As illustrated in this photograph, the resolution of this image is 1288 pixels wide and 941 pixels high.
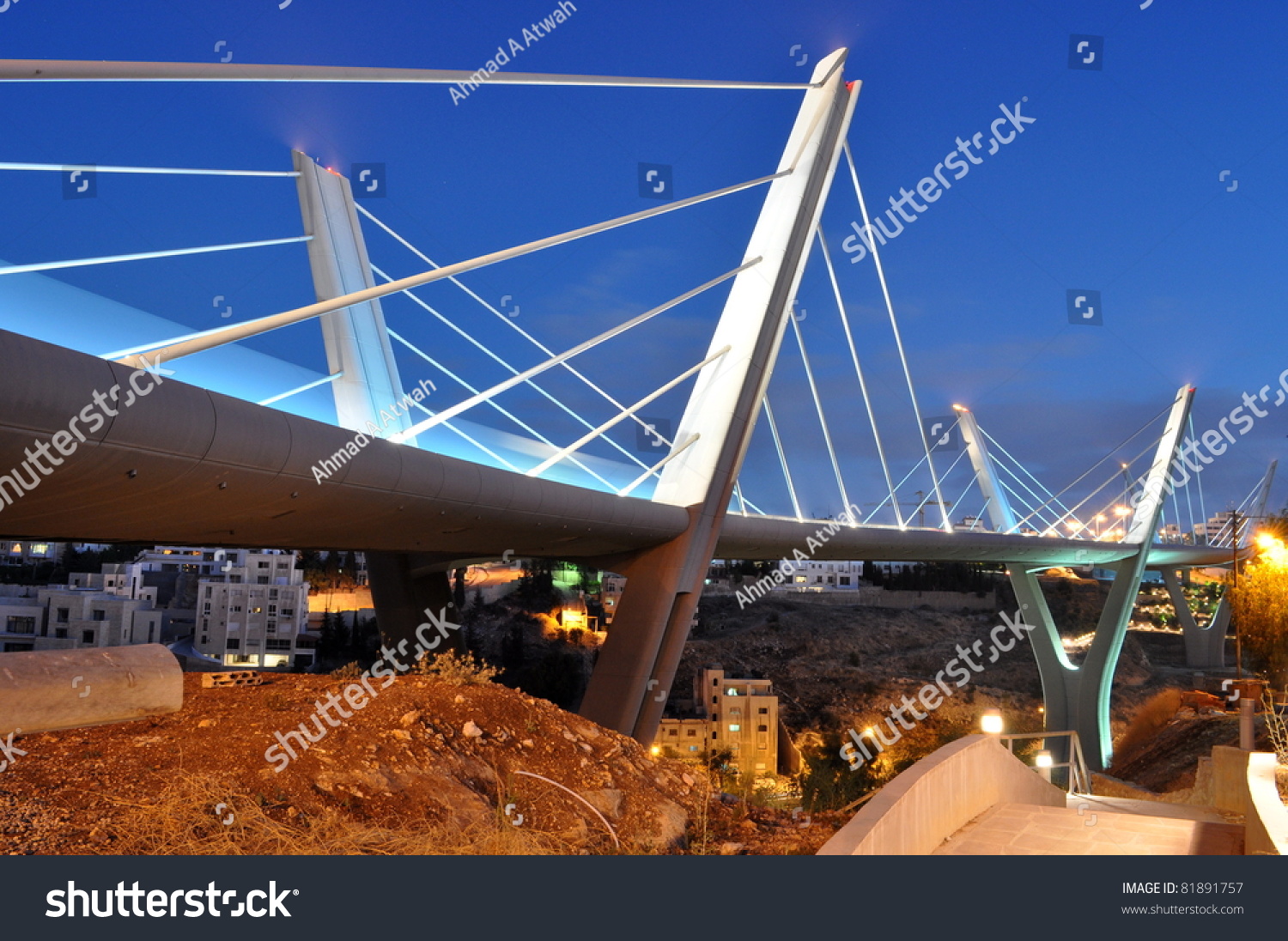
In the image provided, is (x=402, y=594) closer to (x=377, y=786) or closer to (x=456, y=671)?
(x=456, y=671)

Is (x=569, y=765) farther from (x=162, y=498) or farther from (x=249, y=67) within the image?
(x=249, y=67)

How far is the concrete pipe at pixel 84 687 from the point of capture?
6.49 meters

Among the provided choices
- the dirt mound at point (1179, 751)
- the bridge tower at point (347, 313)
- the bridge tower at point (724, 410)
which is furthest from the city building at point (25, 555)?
the dirt mound at point (1179, 751)

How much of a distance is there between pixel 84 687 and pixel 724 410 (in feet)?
33.9

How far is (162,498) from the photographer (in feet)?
25.7

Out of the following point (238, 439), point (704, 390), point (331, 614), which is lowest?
point (331, 614)

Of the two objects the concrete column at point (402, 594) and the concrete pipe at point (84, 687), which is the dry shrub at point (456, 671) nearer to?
the concrete pipe at point (84, 687)

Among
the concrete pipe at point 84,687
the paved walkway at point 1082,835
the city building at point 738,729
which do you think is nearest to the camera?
the concrete pipe at point 84,687

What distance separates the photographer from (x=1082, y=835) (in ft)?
23.6

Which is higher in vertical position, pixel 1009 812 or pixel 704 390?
pixel 704 390

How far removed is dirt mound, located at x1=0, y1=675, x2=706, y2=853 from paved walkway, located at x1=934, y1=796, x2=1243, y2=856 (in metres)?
2.24

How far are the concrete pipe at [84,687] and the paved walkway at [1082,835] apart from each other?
5.68 meters
